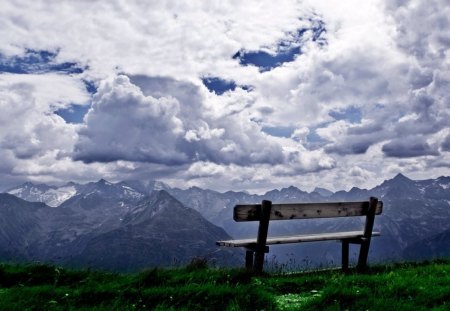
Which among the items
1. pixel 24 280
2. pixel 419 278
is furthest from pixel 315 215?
pixel 24 280

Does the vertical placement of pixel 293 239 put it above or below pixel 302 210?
below

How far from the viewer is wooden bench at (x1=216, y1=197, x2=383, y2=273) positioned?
36.8ft

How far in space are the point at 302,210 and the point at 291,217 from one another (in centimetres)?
39

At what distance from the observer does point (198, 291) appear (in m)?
7.57

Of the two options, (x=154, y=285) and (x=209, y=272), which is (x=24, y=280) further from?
(x=209, y=272)

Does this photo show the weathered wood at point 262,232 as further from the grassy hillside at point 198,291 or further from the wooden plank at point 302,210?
the grassy hillside at point 198,291

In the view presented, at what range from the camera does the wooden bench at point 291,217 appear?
11.2 meters

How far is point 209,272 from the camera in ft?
29.5

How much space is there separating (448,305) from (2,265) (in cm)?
831

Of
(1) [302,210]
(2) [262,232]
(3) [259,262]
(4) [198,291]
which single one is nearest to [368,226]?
(1) [302,210]

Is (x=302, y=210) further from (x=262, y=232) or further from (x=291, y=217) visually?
(x=262, y=232)

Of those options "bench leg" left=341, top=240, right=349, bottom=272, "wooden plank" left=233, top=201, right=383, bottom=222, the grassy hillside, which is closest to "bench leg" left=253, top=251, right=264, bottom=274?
"wooden plank" left=233, top=201, right=383, bottom=222

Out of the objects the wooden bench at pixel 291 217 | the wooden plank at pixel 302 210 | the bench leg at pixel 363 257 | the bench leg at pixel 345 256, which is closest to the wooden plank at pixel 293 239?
the wooden bench at pixel 291 217

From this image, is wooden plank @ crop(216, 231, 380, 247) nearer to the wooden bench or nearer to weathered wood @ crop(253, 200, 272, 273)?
the wooden bench
